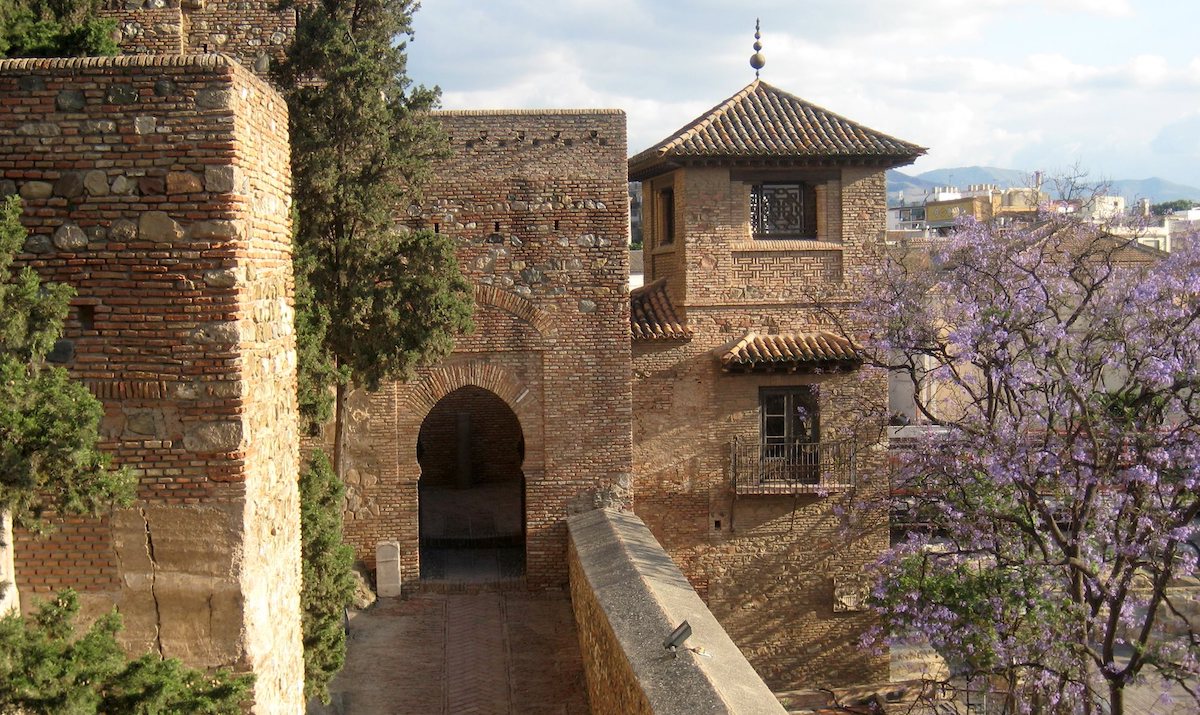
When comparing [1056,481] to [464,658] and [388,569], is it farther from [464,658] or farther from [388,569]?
[388,569]

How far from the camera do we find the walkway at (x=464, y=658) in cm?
1168

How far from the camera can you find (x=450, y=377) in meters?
15.1

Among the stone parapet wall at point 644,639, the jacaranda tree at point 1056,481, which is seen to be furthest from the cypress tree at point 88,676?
the jacaranda tree at point 1056,481

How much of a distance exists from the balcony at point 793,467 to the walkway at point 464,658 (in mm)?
3727

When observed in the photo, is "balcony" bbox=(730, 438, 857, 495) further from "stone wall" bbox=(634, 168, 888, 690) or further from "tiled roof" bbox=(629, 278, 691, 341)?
"tiled roof" bbox=(629, 278, 691, 341)

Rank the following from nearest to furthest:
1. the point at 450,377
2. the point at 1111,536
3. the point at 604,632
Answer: the point at 604,632
the point at 1111,536
the point at 450,377

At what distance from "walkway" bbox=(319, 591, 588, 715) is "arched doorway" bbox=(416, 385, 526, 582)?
3.53m

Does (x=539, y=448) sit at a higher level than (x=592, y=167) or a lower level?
lower

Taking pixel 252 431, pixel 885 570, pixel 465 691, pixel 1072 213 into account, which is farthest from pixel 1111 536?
pixel 252 431

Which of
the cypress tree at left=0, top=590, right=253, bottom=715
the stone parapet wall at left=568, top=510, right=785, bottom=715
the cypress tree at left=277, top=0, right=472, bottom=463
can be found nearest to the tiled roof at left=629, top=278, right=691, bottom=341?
the stone parapet wall at left=568, top=510, right=785, bottom=715

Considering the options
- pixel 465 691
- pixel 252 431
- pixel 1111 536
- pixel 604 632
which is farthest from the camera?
pixel 1111 536

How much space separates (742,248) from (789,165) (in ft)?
4.85

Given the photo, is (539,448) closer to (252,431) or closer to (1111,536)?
(1111,536)

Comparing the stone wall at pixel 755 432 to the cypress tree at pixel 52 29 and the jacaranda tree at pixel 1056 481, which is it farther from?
the cypress tree at pixel 52 29
